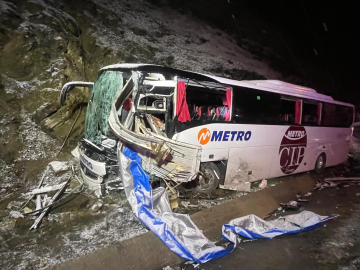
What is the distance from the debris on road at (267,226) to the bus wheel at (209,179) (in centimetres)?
131

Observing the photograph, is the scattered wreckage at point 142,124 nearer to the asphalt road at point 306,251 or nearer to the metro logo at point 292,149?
the asphalt road at point 306,251

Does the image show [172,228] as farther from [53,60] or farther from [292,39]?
[292,39]

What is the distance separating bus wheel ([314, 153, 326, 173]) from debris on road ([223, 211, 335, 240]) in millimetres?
4678

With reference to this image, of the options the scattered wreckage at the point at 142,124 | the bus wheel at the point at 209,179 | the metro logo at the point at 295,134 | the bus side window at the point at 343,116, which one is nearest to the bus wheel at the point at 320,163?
the bus side window at the point at 343,116

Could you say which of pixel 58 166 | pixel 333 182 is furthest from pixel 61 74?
pixel 333 182

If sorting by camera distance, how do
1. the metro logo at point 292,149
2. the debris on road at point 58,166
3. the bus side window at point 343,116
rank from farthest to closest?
1. the bus side window at point 343,116
2. the metro logo at point 292,149
3. the debris on road at point 58,166

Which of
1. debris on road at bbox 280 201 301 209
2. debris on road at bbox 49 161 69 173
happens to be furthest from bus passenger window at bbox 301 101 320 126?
debris on road at bbox 49 161 69 173

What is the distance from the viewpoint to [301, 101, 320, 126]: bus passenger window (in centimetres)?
710

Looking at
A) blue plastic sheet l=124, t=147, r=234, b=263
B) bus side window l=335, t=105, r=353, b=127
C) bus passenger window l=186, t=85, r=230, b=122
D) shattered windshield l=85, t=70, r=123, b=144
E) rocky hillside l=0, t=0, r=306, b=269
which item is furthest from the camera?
bus side window l=335, t=105, r=353, b=127

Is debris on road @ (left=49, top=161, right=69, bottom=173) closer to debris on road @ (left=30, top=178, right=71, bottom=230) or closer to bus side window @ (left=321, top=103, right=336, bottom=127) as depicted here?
debris on road @ (left=30, top=178, right=71, bottom=230)

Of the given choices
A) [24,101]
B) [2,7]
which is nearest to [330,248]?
[24,101]

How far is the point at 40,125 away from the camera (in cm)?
691

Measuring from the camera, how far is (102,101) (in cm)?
467

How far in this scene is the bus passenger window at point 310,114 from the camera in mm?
7102
